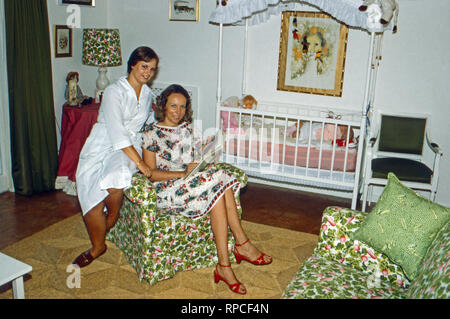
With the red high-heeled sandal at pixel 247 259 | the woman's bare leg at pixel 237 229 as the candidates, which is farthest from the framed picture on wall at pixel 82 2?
the red high-heeled sandal at pixel 247 259

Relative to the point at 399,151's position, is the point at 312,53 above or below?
above

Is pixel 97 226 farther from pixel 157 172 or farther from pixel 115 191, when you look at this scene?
pixel 157 172

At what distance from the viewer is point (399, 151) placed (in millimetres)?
3871

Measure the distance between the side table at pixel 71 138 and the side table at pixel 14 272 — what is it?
2.00 meters

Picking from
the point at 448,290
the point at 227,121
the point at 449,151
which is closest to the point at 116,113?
the point at 227,121

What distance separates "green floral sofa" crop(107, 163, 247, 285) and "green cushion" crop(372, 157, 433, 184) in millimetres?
1328

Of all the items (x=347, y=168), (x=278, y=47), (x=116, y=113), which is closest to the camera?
(x=116, y=113)

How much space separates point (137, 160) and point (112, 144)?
197 mm

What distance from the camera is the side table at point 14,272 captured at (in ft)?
6.19

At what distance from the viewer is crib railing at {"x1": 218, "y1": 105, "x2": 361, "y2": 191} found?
353cm

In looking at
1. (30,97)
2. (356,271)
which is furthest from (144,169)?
(30,97)

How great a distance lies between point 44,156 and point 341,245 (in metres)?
2.82
